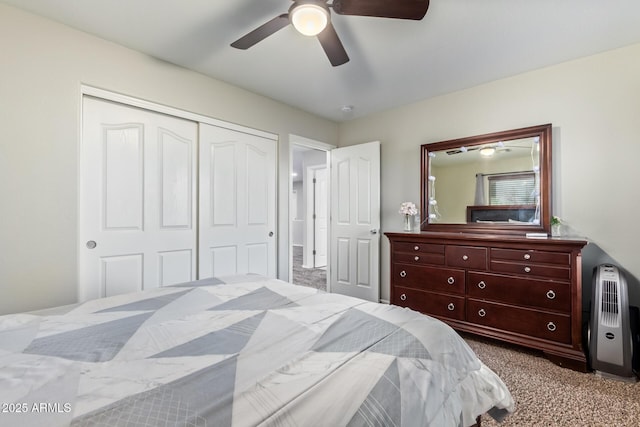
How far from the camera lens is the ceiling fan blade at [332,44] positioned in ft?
5.57

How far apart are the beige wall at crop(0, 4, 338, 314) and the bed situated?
0.97 metres

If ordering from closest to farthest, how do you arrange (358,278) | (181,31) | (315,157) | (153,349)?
(153,349)
(181,31)
(358,278)
(315,157)

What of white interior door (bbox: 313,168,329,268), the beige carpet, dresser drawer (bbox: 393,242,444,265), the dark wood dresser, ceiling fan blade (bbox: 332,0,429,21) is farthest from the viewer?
white interior door (bbox: 313,168,329,268)

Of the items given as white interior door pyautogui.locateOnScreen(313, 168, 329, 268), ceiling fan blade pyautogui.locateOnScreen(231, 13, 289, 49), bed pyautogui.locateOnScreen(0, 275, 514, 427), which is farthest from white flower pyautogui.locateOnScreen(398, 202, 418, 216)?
white interior door pyautogui.locateOnScreen(313, 168, 329, 268)

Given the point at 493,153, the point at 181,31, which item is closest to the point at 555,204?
the point at 493,153

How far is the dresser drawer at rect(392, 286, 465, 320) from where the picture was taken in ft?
8.64

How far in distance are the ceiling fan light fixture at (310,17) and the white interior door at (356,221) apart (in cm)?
209

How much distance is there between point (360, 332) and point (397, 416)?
0.31 meters

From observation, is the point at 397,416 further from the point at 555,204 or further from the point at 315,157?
the point at 315,157

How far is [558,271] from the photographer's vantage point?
85.0 inches

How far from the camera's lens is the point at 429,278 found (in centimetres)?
281

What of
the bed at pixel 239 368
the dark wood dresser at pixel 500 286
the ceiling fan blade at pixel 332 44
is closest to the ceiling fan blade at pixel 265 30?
the ceiling fan blade at pixel 332 44

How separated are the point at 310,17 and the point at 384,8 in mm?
396

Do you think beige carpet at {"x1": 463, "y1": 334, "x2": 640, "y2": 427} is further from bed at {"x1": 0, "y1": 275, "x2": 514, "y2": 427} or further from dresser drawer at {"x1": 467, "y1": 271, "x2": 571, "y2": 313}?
bed at {"x1": 0, "y1": 275, "x2": 514, "y2": 427}
